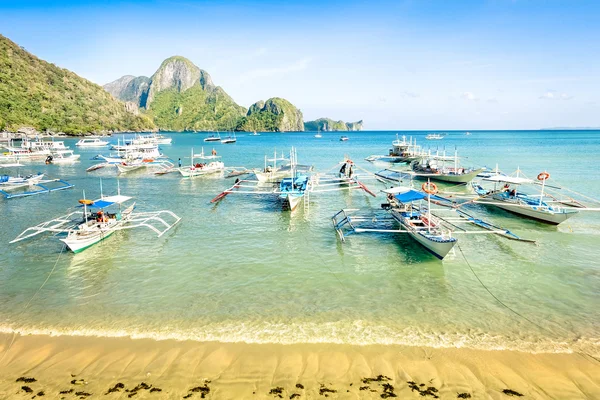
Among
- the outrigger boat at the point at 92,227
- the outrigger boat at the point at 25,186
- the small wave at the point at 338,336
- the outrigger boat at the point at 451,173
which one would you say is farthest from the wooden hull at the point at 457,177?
the outrigger boat at the point at 25,186

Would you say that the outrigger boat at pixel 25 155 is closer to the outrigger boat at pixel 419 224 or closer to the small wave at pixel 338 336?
the outrigger boat at pixel 419 224

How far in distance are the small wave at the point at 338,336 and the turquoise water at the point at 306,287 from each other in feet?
0.19

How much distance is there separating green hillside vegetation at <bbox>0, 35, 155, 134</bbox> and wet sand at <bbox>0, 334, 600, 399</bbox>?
442ft

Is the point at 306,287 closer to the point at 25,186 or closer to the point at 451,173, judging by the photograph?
the point at 451,173

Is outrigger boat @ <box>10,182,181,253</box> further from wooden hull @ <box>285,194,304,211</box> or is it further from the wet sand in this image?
wooden hull @ <box>285,194,304,211</box>

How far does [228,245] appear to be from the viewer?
67.6 ft

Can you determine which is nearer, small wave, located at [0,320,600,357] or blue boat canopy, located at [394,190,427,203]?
small wave, located at [0,320,600,357]

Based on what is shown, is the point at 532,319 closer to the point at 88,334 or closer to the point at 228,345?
the point at 228,345

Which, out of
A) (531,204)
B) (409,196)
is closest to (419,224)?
(409,196)

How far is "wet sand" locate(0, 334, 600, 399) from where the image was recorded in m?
8.93

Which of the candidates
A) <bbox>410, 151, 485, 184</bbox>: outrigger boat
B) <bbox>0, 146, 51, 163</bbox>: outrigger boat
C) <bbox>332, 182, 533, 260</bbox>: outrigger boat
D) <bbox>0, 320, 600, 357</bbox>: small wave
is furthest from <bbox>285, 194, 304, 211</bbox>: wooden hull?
<bbox>0, 146, 51, 163</bbox>: outrigger boat

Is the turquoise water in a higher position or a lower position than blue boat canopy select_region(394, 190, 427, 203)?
lower

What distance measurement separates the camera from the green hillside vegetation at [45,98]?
125m

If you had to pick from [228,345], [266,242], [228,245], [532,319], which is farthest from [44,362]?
[532,319]
